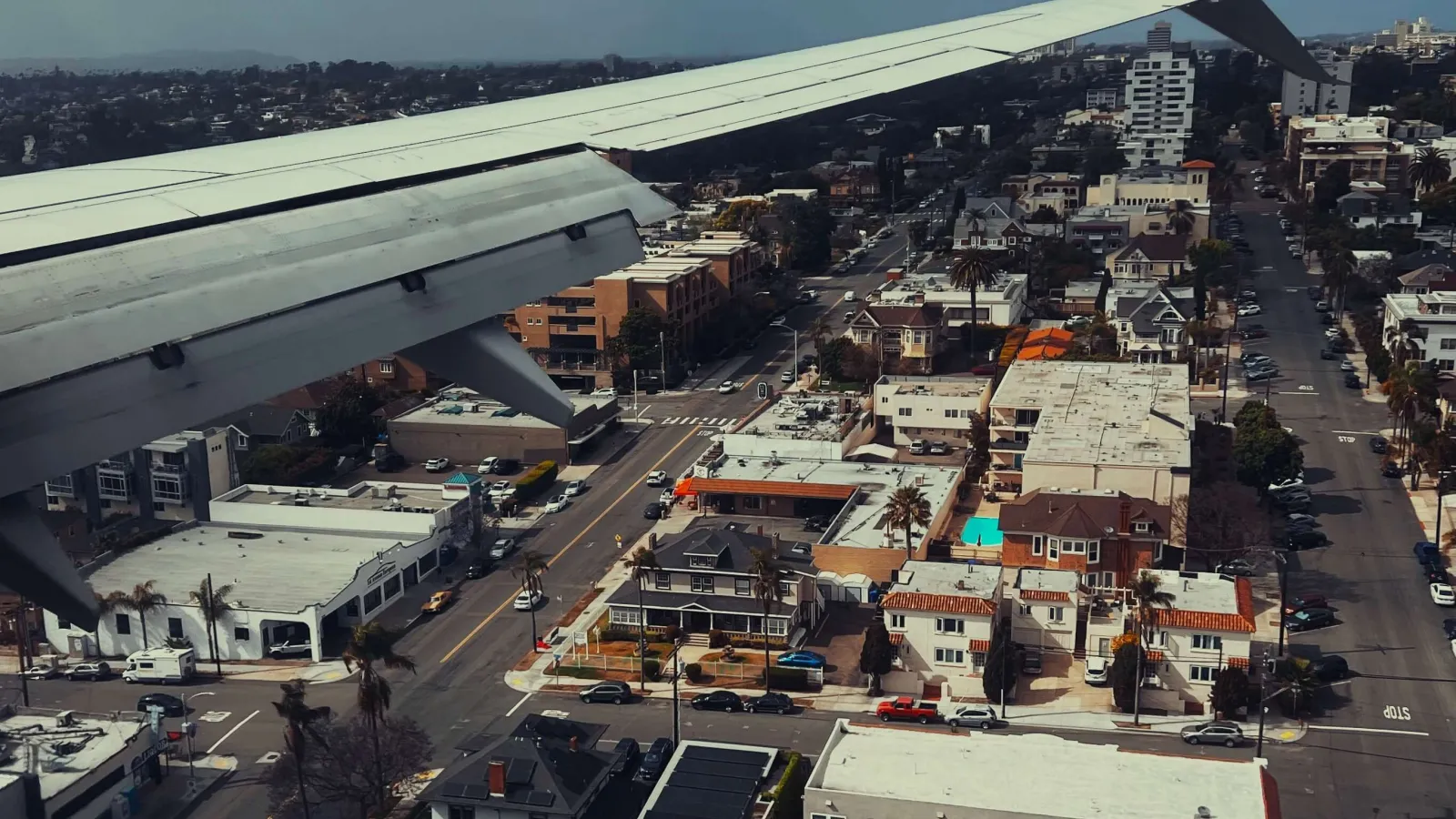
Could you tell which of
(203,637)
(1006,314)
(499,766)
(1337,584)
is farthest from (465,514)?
(1006,314)

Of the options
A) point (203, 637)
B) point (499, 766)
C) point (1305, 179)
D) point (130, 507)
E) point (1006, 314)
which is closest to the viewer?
point (499, 766)

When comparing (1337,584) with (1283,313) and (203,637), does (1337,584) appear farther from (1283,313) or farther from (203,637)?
(1283,313)

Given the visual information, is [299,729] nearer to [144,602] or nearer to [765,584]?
[144,602]

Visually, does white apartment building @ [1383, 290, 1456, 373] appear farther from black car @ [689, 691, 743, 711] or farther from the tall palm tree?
black car @ [689, 691, 743, 711]

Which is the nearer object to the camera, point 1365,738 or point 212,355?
point 212,355

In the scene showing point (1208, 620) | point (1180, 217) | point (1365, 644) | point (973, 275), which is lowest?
point (1365, 644)

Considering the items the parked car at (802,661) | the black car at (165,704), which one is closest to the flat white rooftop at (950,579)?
the parked car at (802,661)

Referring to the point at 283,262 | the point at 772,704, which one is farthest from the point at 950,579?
the point at 283,262

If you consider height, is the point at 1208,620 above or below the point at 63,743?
above
